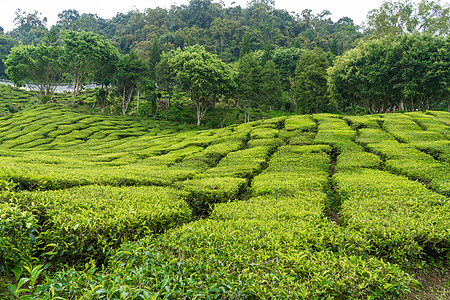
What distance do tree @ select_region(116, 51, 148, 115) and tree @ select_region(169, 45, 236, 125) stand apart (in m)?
8.06

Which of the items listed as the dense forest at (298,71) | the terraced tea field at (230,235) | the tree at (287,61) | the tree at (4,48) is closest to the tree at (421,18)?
the dense forest at (298,71)

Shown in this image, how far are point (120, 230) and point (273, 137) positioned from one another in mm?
11565

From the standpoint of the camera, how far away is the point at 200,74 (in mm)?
29188

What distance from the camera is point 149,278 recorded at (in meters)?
2.46

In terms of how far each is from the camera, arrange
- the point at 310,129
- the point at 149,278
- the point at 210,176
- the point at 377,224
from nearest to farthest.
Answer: the point at 149,278 → the point at 377,224 → the point at 210,176 → the point at 310,129

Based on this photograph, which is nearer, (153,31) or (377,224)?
(377,224)

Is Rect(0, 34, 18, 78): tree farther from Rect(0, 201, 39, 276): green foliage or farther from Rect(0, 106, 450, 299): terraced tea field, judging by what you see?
Rect(0, 201, 39, 276): green foliage

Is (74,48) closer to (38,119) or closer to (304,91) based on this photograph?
(38,119)

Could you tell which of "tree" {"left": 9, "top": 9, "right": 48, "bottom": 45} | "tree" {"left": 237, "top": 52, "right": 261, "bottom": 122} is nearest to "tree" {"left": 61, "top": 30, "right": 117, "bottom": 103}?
"tree" {"left": 237, "top": 52, "right": 261, "bottom": 122}

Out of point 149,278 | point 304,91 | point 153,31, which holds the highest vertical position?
point 153,31

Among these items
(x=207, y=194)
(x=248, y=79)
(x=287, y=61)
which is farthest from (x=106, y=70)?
(x=207, y=194)

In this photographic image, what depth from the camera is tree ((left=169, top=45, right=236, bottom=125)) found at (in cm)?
2889

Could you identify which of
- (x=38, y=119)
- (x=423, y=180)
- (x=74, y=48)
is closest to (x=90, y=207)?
(x=423, y=180)

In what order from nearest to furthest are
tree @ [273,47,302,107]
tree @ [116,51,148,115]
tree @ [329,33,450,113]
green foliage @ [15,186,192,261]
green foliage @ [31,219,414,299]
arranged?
green foliage @ [31,219,414,299] < green foliage @ [15,186,192,261] < tree @ [329,33,450,113] < tree @ [116,51,148,115] < tree @ [273,47,302,107]
